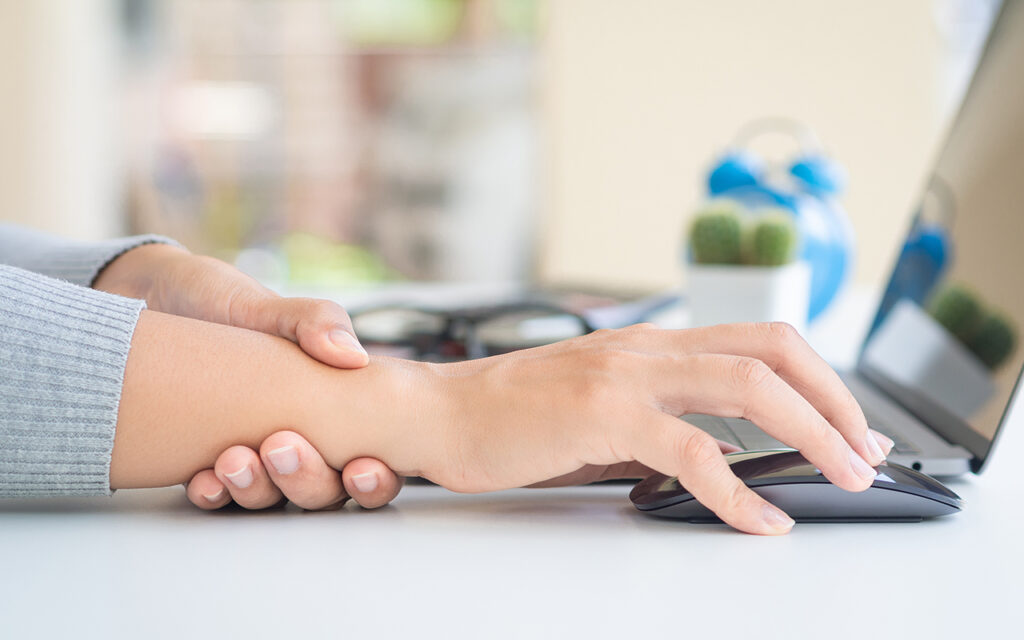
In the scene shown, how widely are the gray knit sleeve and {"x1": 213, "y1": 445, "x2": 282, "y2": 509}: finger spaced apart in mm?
341

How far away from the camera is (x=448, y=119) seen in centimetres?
504

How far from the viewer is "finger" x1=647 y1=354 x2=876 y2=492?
1.71 ft

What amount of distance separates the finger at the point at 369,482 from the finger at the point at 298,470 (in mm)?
12

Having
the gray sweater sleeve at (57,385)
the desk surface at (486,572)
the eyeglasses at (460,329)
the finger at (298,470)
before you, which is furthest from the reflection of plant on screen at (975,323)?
the gray sweater sleeve at (57,385)

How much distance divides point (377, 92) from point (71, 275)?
4451mm

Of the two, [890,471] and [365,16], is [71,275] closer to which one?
[890,471]

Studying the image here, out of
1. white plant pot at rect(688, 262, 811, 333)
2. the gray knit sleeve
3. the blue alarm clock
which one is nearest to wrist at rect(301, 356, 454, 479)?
the gray knit sleeve

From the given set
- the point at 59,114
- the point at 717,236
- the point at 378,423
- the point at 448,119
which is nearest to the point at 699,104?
the point at 448,119

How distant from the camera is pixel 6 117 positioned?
14.3 feet

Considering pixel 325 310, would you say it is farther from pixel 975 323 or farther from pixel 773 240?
pixel 773 240

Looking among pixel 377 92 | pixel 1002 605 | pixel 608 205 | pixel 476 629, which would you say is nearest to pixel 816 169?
pixel 1002 605

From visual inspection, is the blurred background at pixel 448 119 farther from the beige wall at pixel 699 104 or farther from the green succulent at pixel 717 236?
the green succulent at pixel 717 236

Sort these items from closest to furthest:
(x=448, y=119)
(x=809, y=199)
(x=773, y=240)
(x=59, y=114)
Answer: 1. (x=773, y=240)
2. (x=809, y=199)
3. (x=59, y=114)
4. (x=448, y=119)

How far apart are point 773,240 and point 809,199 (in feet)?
1.00
